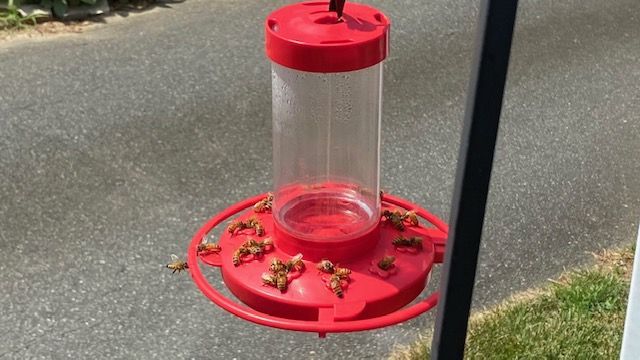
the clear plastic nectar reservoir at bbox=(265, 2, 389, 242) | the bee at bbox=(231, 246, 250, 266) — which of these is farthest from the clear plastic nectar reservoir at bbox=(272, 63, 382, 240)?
the bee at bbox=(231, 246, 250, 266)

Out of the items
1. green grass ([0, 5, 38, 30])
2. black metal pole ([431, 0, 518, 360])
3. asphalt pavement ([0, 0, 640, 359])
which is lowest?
asphalt pavement ([0, 0, 640, 359])

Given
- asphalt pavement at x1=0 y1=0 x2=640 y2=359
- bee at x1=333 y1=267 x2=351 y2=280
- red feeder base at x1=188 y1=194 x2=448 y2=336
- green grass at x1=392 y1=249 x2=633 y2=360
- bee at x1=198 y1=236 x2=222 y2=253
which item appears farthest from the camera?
asphalt pavement at x1=0 y1=0 x2=640 y2=359

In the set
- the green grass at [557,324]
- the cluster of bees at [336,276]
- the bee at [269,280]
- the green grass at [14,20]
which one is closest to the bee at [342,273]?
the cluster of bees at [336,276]

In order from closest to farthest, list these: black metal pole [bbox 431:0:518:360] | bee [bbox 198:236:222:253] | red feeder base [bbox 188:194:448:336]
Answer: black metal pole [bbox 431:0:518:360] < red feeder base [bbox 188:194:448:336] < bee [bbox 198:236:222:253]

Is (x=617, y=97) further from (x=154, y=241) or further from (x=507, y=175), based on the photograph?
(x=154, y=241)

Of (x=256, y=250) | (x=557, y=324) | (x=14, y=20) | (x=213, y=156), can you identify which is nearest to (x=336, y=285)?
(x=256, y=250)

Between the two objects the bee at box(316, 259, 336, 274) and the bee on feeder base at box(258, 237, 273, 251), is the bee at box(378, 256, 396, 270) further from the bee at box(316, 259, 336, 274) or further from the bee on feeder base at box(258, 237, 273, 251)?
the bee on feeder base at box(258, 237, 273, 251)

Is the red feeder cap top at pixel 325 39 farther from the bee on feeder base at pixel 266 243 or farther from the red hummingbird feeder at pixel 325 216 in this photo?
the bee on feeder base at pixel 266 243

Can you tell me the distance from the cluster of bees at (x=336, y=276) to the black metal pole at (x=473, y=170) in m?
0.18

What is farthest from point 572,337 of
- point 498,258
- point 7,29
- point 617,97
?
point 7,29

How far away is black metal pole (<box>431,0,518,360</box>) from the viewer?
1.19 meters

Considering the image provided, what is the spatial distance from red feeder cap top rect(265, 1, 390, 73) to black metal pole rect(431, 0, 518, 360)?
0.28 metres

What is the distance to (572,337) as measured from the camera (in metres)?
3.72

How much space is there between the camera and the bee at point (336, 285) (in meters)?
1.51
